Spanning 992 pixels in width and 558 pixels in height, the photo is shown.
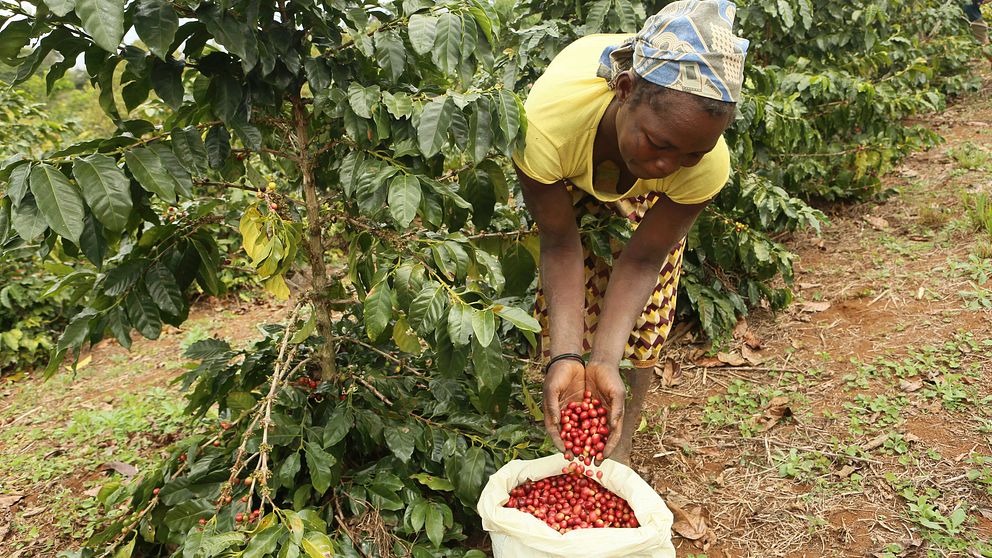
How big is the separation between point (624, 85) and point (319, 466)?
3.96ft

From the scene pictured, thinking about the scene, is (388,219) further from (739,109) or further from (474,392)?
(739,109)

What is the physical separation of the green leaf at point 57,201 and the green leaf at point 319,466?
774mm

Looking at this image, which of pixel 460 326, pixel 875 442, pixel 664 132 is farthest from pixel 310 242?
pixel 875 442

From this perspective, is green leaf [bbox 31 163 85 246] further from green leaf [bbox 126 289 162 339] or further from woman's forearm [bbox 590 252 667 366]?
woman's forearm [bbox 590 252 667 366]

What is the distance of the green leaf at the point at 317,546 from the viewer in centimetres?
149

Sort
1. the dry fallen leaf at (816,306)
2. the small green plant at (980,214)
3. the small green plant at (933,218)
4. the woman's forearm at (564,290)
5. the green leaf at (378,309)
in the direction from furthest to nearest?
1. the small green plant at (933,218)
2. the small green plant at (980,214)
3. the dry fallen leaf at (816,306)
4. the woman's forearm at (564,290)
5. the green leaf at (378,309)

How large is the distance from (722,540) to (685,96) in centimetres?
140

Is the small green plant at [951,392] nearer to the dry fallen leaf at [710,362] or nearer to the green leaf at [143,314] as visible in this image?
the dry fallen leaf at [710,362]

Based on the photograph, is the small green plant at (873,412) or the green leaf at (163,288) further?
the small green plant at (873,412)

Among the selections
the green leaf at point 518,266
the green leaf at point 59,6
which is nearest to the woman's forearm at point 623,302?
the green leaf at point 518,266

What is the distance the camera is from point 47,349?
12.7ft

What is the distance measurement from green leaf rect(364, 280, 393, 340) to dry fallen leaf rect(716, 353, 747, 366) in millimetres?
1899

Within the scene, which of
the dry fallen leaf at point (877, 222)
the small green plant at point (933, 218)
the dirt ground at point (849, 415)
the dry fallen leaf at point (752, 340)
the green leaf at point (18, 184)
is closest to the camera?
the green leaf at point (18, 184)

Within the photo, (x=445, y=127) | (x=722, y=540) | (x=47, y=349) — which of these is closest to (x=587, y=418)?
(x=722, y=540)
